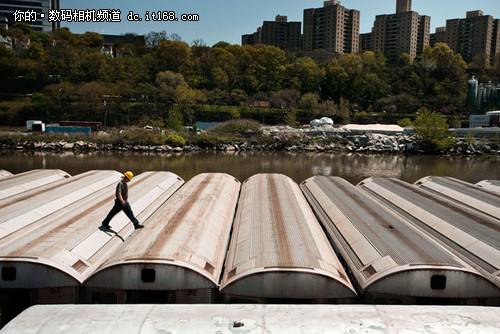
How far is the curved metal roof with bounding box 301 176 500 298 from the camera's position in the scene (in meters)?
8.34

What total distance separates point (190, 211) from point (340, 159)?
38090 millimetres

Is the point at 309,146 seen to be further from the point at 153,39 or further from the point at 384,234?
the point at 153,39

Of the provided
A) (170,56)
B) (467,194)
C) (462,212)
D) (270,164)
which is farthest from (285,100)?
(462,212)

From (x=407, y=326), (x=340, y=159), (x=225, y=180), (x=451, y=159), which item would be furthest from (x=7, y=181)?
(x=451, y=159)

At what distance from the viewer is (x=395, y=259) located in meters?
8.87

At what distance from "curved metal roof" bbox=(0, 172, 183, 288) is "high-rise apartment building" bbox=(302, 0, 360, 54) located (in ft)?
541

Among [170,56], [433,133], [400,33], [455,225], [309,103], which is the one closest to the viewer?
[455,225]

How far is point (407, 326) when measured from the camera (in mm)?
6047

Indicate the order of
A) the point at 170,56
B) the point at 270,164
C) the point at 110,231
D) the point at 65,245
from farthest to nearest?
the point at 170,56 → the point at 270,164 → the point at 110,231 → the point at 65,245

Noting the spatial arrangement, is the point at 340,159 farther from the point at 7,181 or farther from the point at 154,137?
the point at 7,181

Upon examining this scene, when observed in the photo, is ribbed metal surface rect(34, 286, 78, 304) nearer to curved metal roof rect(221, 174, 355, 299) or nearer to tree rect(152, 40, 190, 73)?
curved metal roof rect(221, 174, 355, 299)

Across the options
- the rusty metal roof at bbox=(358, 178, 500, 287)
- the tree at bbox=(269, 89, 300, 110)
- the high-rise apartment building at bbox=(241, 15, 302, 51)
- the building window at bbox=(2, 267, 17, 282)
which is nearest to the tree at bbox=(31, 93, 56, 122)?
the tree at bbox=(269, 89, 300, 110)

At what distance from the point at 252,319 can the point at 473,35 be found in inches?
7652

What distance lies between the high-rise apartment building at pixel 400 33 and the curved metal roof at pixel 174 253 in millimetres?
164652
